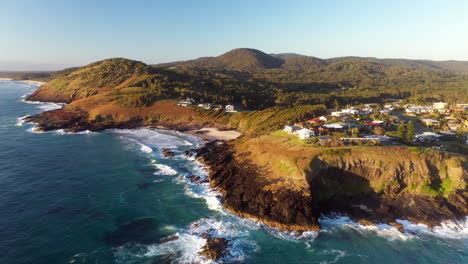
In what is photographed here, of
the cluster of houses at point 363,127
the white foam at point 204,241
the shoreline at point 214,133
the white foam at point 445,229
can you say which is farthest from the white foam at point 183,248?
the shoreline at point 214,133

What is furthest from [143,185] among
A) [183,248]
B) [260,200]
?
[260,200]

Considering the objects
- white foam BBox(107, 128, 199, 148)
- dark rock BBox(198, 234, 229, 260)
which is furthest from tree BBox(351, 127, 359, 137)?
white foam BBox(107, 128, 199, 148)

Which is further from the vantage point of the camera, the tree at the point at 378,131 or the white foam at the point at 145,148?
the white foam at the point at 145,148

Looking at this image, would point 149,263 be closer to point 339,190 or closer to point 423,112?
point 339,190

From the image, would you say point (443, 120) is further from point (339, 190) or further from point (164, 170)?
point (164, 170)

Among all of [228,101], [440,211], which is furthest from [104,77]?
[440,211]

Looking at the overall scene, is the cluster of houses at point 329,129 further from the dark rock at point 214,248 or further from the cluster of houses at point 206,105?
the cluster of houses at point 206,105
